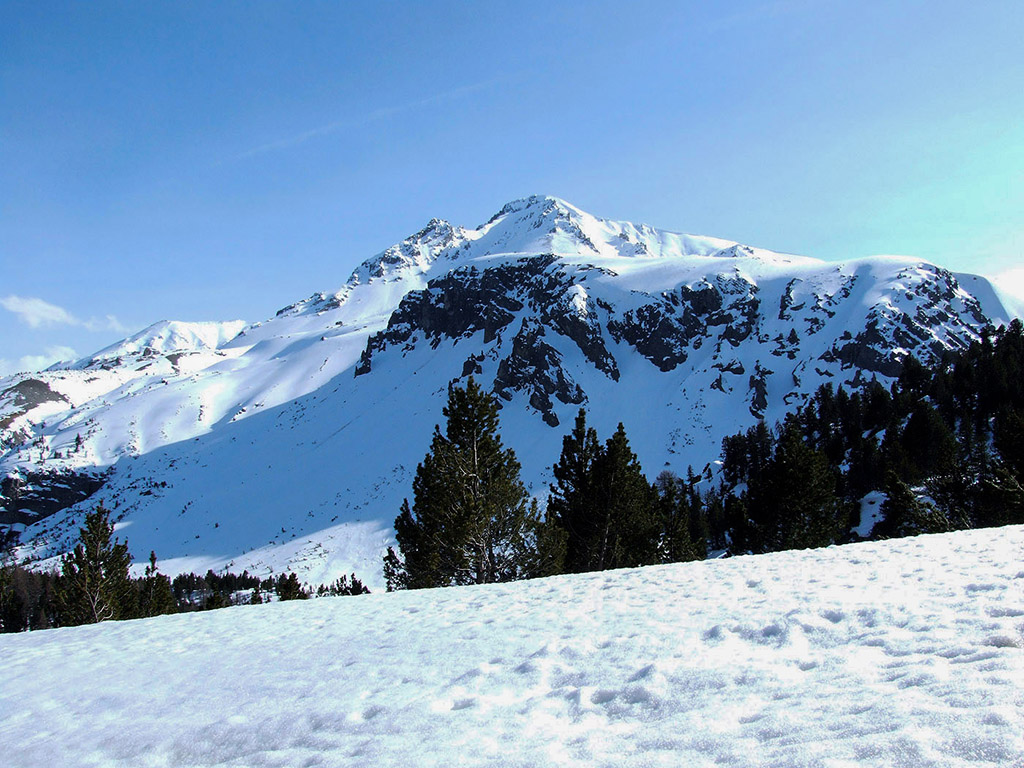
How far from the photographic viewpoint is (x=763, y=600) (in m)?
7.73

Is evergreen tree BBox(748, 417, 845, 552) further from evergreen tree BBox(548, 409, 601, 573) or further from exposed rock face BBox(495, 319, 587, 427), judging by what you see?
exposed rock face BBox(495, 319, 587, 427)

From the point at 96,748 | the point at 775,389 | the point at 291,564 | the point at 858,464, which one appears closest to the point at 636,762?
the point at 96,748

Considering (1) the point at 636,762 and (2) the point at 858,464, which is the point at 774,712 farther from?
(2) the point at 858,464

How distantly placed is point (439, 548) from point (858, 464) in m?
60.1

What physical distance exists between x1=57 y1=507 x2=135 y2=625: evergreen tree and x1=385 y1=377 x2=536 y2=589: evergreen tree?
14.0m

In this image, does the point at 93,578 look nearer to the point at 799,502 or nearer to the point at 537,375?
the point at 799,502

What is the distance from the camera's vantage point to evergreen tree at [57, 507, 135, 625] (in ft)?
75.7

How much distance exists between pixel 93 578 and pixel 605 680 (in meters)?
27.4

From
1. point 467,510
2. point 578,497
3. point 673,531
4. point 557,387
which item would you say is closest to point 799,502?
point 673,531

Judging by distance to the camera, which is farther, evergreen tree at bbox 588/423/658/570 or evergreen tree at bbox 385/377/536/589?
evergreen tree at bbox 588/423/658/570

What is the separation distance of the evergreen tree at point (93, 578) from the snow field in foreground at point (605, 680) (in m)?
15.6

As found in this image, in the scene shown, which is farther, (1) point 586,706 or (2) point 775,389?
(2) point 775,389

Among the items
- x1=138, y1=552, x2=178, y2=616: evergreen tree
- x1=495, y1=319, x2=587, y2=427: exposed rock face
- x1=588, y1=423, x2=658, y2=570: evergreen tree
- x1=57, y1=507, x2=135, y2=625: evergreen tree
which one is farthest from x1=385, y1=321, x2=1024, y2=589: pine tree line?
x1=495, y1=319, x2=587, y2=427: exposed rock face

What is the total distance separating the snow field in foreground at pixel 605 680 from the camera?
3.76 m
